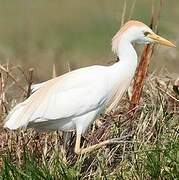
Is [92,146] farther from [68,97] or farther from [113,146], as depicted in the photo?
[68,97]

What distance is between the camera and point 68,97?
234 inches

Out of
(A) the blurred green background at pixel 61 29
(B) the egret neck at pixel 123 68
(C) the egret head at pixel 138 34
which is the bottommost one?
(A) the blurred green background at pixel 61 29

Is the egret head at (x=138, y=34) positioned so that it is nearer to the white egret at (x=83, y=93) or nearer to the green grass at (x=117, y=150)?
the white egret at (x=83, y=93)

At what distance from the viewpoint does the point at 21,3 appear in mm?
18703

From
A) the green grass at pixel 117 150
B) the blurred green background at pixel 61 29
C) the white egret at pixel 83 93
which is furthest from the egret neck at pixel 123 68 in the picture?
the blurred green background at pixel 61 29

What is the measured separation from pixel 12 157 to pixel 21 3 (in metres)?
12.9

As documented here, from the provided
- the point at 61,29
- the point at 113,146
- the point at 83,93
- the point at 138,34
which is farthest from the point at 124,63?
the point at 61,29

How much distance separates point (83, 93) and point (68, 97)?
0.34ft

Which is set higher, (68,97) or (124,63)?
(124,63)

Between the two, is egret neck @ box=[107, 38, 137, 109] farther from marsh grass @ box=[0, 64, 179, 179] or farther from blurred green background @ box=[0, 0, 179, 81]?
blurred green background @ box=[0, 0, 179, 81]

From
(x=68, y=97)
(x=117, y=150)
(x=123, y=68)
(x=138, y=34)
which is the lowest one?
(x=117, y=150)

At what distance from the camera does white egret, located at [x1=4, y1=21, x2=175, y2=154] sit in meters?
5.89

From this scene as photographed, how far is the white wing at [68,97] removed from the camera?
5.88 m

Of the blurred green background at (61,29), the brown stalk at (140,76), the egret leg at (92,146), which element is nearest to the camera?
the egret leg at (92,146)
